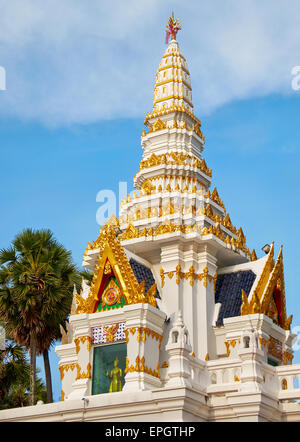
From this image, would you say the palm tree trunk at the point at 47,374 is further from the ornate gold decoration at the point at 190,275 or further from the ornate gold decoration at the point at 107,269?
the ornate gold decoration at the point at 107,269

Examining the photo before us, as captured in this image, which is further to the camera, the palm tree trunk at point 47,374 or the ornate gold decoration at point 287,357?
the palm tree trunk at point 47,374

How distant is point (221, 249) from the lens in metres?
26.5

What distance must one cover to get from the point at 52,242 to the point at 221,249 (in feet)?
26.9

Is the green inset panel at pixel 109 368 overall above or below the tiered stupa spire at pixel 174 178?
below

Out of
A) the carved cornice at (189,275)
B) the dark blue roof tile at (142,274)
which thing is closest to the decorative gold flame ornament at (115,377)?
the dark blue roof tile at (142,274)

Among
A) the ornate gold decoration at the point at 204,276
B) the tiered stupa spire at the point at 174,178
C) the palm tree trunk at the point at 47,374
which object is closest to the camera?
the ornate gold decoration at the point at 204,276

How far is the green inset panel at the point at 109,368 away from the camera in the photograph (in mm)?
22516

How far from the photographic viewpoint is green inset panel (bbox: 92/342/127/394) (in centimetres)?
2252

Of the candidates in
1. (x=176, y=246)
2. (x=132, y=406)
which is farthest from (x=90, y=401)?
(x=176, y=246)

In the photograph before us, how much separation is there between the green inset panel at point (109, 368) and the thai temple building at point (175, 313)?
0.11ft

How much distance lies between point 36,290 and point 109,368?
7314 millimetres

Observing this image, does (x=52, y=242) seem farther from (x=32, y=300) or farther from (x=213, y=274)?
(x=213, y=274)

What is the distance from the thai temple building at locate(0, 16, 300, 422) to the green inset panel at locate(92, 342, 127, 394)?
32 mm
